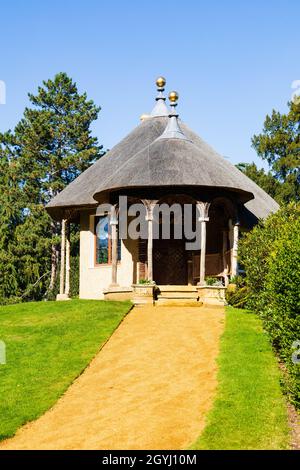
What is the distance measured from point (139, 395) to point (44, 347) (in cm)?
476

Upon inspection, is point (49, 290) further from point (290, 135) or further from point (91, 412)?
point (91, 412)

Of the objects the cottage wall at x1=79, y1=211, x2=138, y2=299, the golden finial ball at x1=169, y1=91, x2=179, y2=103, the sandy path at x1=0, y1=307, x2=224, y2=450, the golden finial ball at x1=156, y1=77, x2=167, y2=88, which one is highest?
the golden finial ball at x1=156, y1=77, x2=167, y2=88

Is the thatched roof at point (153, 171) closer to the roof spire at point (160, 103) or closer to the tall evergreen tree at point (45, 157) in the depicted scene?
the roof spire at point (160, 103)

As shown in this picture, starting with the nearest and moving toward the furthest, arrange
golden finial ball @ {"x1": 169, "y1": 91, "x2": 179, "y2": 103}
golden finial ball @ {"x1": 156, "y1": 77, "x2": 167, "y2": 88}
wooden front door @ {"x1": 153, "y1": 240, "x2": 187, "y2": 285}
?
wooden front door @ {"x1": 153, "y1": 240, "x2": 187, "y2": 285} < golden finial ball @ {"x1": 169, "y1": 91, "x2": 179, "y2": 103} < golden finial ball @ {"x1": 156, "y1": 77, "x2": 167, "y2": 88}

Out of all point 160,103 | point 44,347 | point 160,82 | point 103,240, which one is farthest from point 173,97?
point 44,347

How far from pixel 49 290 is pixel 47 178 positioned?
10840 millimetres

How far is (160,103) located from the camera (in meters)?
31.0

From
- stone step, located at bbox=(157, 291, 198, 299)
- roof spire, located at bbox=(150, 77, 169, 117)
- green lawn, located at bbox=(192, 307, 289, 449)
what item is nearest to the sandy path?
green lawn, located at bbox=(192, 307, 289, 449)

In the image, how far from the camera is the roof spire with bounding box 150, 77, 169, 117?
30.4m

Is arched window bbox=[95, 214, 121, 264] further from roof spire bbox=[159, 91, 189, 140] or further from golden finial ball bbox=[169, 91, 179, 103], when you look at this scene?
golden finial ball bbox=[169, 91, 179, 103]

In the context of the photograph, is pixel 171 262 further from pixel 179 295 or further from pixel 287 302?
pixel 287 302

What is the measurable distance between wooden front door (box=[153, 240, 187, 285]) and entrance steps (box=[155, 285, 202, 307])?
4392 mm
